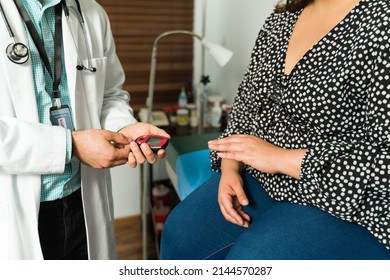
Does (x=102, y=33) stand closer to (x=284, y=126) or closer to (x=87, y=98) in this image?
(x=87, y=98)

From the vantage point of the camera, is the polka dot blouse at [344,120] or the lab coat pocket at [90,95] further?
the lab coat pocket at [90,95]

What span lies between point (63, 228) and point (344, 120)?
821 millimetres

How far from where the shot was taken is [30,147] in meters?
0.83

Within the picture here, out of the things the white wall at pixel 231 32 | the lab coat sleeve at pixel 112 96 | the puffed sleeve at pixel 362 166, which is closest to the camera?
the puffed sleeve at pixel 362 166

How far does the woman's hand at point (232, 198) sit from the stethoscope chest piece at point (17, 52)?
0.61m

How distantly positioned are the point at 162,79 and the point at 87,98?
1312 mm

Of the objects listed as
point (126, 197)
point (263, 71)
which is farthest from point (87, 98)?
point (126, 197)

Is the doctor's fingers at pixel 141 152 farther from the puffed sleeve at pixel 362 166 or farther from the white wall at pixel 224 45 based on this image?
the white wall at pixel 224 45

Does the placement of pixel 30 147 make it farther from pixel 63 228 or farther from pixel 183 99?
pixel 183 99

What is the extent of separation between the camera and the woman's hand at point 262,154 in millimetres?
835

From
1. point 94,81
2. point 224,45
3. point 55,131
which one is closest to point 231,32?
point 224,45

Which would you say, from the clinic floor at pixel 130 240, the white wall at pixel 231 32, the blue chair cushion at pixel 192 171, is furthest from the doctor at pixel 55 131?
the clinic floor at pixel 130 240

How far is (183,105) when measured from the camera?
2189mm

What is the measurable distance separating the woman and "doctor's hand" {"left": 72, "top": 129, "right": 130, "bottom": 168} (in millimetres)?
253
